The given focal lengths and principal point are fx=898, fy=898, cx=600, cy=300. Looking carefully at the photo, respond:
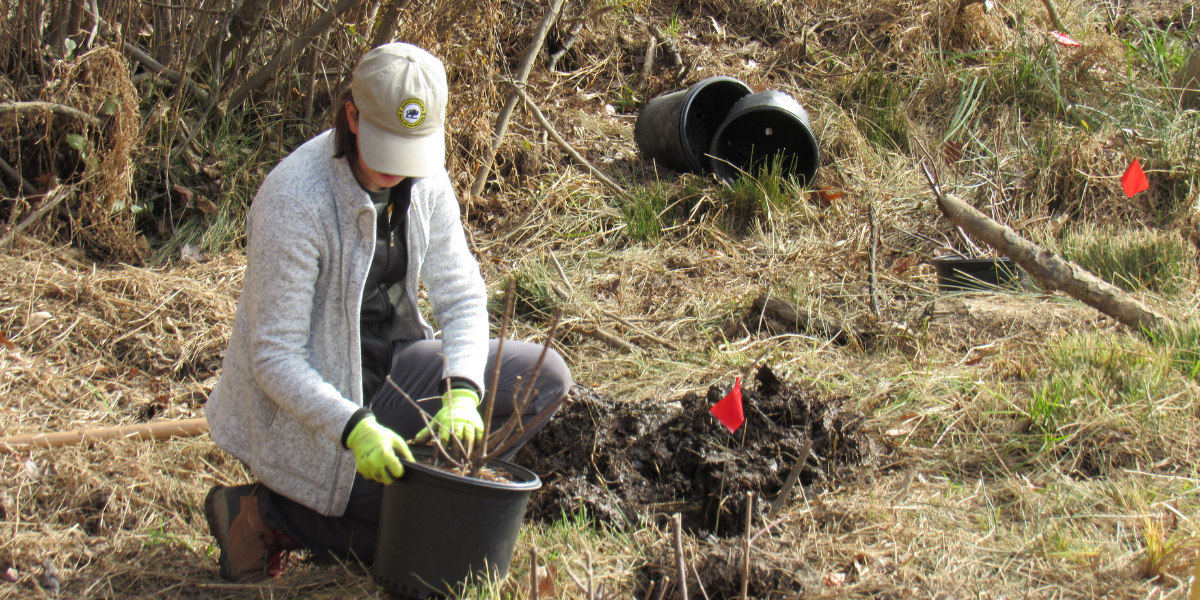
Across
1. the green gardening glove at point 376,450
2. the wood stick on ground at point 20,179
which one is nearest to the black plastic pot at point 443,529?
the green gardening glove at point 376,450

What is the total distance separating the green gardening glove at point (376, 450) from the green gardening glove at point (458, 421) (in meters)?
0.11

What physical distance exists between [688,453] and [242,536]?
1.17 meters

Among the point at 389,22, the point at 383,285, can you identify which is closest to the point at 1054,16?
the point at 389,22

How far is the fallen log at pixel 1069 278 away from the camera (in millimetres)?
3090

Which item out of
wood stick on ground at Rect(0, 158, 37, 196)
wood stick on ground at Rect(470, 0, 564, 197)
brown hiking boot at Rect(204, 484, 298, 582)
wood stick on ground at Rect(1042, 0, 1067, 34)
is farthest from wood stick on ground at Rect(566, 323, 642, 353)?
wood stick on ground at Rect(1042, 0, 1067, 34)

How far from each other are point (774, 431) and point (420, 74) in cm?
139

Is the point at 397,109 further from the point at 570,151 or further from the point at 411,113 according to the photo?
the point at 570,151

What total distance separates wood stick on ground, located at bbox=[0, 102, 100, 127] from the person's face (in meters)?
2.31

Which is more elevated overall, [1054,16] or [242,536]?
[1054,16]

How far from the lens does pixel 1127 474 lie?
2438 mm

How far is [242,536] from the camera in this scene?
2057 mm

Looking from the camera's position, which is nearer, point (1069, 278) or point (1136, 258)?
point (1069, 278)

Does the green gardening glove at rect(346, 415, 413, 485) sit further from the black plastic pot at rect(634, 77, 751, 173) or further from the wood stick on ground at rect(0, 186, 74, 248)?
the black plastic pot at rect(634, 77, 751, 173)

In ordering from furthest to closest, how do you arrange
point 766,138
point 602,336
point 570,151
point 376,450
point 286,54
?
point 766,138, point 570,151, point 286,54, point 602,336, point 376,450
